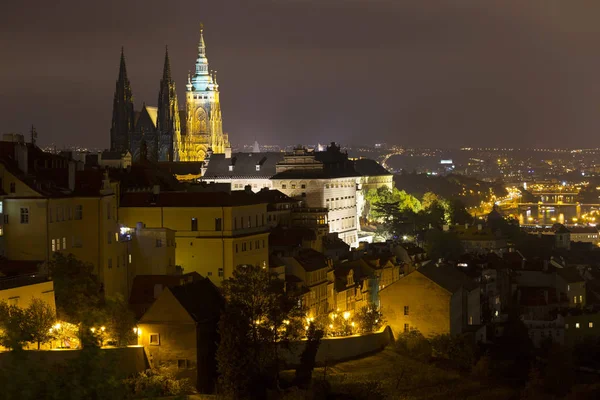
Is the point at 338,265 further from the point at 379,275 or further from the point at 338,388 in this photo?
the point at 338,388

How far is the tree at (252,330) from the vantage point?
4891cm

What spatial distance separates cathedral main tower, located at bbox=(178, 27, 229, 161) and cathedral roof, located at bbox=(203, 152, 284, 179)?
49.9 m

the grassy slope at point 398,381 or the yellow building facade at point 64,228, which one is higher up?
the yellow building facade at point 64,228

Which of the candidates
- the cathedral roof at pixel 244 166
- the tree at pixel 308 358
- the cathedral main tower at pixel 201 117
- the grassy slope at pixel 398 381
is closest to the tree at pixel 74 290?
the tree at pixel 308 358

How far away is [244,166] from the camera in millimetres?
118438

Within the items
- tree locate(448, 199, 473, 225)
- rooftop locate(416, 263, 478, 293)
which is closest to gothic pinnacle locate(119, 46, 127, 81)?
tree locate(448, 199, 473, 225)

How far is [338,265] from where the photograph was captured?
7250cm

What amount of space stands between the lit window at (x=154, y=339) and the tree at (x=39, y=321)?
3.48m

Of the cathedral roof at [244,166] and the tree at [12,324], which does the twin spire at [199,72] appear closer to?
the cathedral roof at [244,166]

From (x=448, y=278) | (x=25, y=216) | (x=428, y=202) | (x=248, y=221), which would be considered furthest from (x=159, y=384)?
(x=428, y=202)

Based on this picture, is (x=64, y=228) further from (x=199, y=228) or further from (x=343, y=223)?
(x=343, y=223)

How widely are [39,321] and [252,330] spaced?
834 centimetres

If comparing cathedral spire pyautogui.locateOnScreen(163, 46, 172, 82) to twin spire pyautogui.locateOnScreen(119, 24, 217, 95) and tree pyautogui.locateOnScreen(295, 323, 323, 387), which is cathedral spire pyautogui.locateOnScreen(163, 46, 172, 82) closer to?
twin spire pyautogui.locateOnScreen(119, 24, 217, 95)

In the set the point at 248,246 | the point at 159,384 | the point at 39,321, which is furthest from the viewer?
the point at 248,246
